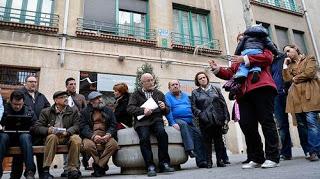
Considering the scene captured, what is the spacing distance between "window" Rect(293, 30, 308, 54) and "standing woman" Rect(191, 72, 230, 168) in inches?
546

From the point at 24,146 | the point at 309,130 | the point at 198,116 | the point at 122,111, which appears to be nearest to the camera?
the point at 24,146

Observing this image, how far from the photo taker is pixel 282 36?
662 inches

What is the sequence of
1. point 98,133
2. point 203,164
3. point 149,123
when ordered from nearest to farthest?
1. point 149,123
2. point 98,133
3. point 203,164

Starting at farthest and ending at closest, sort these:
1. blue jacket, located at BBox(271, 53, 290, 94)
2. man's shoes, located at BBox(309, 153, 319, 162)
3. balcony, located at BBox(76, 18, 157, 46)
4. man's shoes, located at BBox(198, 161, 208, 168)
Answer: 1. balcony, located at BBox(76, 18, 157, 46)
2. blue jacket, located at BBox(271, 53, 290, 94)
3. man's shoes, located at BBox(198, 161, 208, 168)
4. man's shoes, located at BBox(309, 153, 319, 162)

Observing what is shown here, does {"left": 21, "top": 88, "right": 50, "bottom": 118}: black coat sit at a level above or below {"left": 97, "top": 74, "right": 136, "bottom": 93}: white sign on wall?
below

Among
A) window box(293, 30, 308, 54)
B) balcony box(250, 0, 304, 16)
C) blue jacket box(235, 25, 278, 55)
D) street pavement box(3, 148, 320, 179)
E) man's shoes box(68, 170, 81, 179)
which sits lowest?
street pavement box(3, 148, 320, 179)

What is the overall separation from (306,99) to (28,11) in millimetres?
9844

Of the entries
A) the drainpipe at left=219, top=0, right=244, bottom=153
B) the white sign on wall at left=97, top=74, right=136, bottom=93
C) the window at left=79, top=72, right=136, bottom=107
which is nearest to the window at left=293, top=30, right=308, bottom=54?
the drainpipe at left=219, top=0, right=244, bottom=153

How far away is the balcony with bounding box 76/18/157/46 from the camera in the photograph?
11.6 metres

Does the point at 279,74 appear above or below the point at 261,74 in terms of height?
above

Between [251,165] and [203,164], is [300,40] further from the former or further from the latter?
[251,165]

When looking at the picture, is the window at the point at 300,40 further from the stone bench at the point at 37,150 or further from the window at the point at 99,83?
the stone bench at the point at 37,150

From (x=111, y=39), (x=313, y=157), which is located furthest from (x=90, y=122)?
(x=111, y=39)

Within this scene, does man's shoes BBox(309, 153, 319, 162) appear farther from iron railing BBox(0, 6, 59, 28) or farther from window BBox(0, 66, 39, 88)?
iron railing BBox(0, 6, 59, 28)
